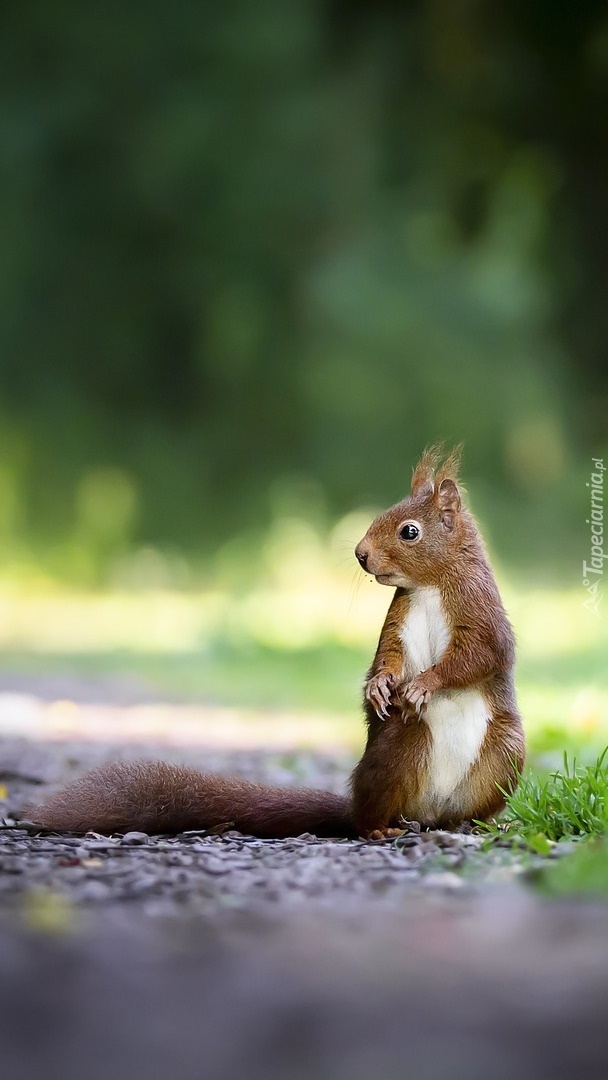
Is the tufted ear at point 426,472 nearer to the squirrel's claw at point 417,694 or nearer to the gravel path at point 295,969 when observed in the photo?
the squirrel's claw at point 417,694

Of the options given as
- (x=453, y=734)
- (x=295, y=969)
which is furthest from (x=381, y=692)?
(x=295, y=969)

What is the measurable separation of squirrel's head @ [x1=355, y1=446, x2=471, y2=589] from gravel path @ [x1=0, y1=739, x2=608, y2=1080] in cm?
69

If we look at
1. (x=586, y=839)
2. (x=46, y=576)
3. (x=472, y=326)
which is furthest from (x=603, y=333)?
(x=586, y=839)

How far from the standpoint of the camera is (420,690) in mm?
3338

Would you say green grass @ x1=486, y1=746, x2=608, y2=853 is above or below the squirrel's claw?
below

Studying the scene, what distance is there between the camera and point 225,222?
11039 mm

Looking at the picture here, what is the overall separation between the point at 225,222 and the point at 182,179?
47cm

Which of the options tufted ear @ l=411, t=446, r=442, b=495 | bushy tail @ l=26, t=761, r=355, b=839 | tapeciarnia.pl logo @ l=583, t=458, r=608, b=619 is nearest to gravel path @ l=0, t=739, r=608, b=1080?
bushy tail @ l=26, t=761, r=355, b=839

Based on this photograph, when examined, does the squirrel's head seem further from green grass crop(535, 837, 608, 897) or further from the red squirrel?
green grass crop(535, 837, 608, 897)

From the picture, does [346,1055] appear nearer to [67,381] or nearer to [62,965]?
[62,965]

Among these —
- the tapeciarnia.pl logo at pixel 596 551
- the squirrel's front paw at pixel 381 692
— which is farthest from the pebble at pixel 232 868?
the tapeciarnia.pl logo at pixel 596 551

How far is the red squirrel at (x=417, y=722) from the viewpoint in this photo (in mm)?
3398

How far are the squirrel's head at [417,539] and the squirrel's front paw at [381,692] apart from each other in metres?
0.24

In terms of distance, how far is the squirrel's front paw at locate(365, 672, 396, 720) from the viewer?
133 inches
